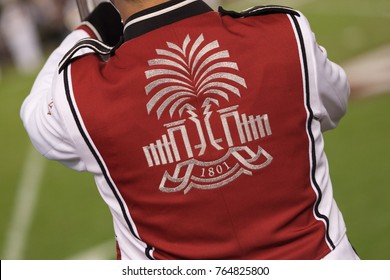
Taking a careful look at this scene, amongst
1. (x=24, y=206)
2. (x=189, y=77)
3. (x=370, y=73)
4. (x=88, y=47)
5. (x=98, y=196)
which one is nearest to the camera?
(x=189, y=77)

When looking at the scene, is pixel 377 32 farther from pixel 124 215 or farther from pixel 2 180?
pixel 124 215

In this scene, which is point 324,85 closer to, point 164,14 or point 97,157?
point 164,14

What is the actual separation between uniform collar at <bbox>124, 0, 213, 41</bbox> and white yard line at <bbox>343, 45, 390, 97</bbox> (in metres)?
6.11

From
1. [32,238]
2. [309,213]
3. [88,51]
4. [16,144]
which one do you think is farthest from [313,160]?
[16,144]

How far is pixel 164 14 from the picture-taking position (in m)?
2.20

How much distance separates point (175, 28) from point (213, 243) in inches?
21.8

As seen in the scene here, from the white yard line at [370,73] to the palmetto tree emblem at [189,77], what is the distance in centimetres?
613

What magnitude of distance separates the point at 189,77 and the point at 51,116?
373 mm

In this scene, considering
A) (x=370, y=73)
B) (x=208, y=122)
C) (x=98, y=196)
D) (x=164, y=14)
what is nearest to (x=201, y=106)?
(x=208, y=122)

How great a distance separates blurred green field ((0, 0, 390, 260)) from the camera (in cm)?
579

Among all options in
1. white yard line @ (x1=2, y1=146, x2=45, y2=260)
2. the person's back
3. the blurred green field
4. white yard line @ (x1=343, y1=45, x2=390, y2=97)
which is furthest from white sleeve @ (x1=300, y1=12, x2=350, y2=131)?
white yard line @ (x1=343, y1=45, x2=390, y2=97)

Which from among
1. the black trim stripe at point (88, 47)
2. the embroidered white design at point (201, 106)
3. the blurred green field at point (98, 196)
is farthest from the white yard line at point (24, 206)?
the embroidered white design at point (201, 106)

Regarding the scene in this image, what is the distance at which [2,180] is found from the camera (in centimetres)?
794

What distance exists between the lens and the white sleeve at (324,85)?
2.18 metres
